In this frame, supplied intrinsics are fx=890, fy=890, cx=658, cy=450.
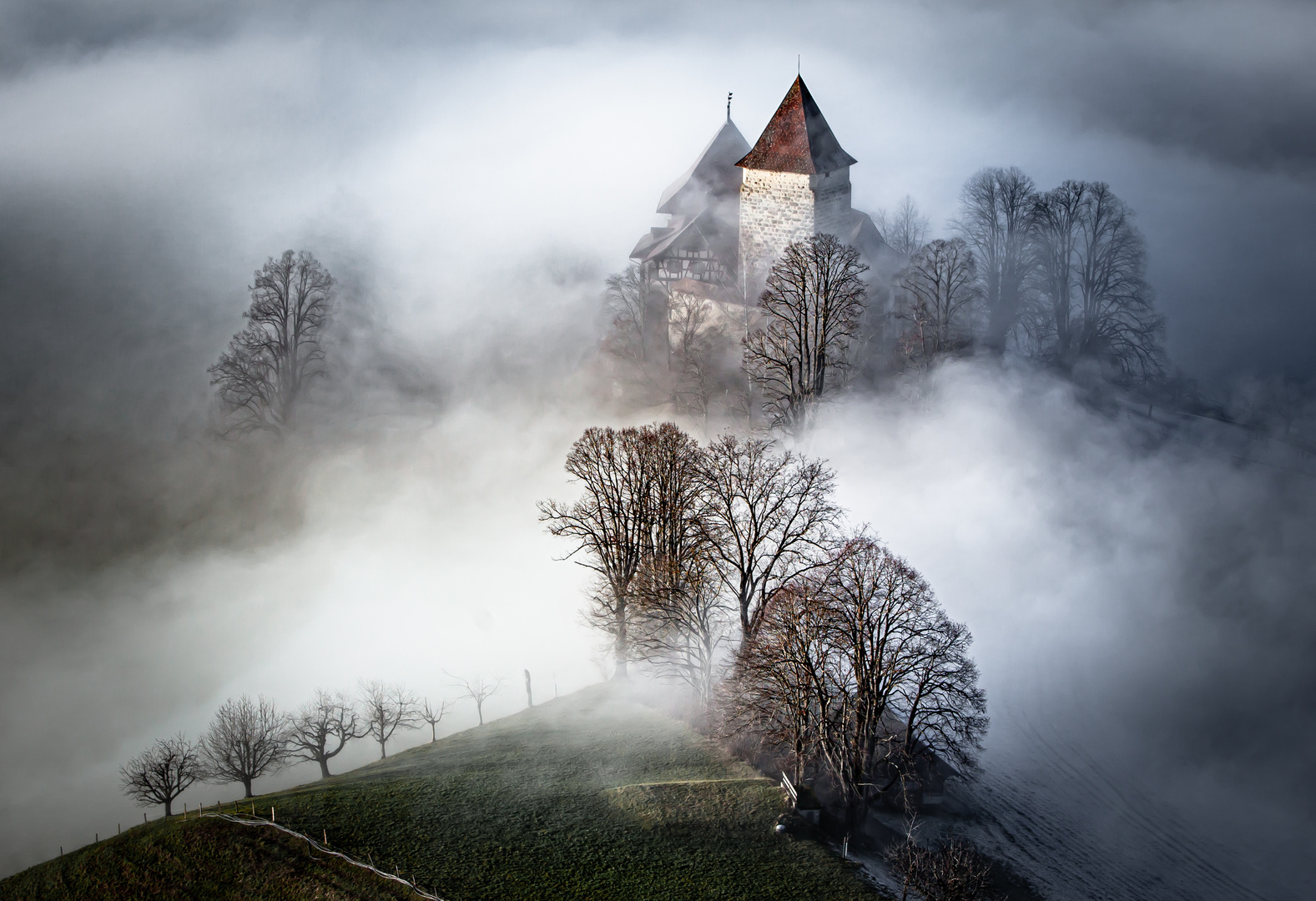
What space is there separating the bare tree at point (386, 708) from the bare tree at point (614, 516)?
7216 millimetres

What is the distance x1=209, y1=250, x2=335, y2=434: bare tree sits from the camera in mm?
43562

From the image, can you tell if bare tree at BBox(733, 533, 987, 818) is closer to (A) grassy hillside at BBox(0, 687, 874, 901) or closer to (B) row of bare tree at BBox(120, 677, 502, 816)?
(A) grassy hillside at BBox(0, 687, 874, 901)

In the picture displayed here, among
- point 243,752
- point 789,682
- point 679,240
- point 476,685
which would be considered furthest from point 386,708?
point 679,240

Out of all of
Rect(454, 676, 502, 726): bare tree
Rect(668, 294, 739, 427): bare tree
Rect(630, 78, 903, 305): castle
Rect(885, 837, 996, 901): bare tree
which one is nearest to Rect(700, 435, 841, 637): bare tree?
Rect(885, 837, 996, 901): bare tree

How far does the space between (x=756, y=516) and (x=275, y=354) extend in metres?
30.0

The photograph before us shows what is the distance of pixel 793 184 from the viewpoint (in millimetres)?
38125

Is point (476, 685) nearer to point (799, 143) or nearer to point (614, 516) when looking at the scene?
point (614, 516)

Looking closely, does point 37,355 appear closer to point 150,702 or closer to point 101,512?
point 101,512

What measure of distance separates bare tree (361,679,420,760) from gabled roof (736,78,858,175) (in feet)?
85.3

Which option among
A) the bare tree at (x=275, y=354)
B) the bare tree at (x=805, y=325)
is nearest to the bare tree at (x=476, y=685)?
the bare tree at (x=805, y=325)

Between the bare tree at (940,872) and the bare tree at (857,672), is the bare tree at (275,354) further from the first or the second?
the bare tree at (940,872)

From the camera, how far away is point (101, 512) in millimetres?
45062

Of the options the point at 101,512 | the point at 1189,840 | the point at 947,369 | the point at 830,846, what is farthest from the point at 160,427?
the point at 1189,840

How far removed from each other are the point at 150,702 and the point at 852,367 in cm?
3330
